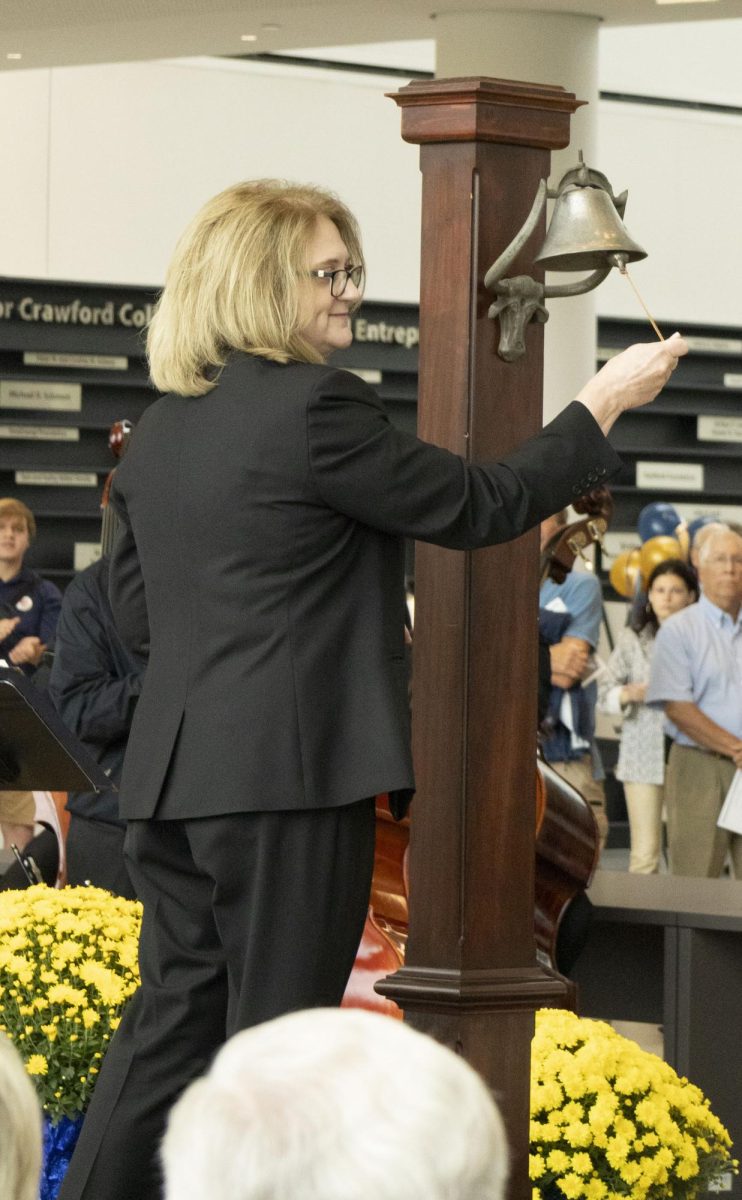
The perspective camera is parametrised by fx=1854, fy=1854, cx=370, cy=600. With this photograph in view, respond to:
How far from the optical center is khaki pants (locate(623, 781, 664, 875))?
7.17 meters

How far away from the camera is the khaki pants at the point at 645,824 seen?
7172mm

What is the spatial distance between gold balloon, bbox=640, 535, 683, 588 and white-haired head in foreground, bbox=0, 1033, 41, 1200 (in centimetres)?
772

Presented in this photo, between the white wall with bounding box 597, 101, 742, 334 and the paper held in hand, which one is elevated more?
the white wall with bounding box 597, 101, 742, 334

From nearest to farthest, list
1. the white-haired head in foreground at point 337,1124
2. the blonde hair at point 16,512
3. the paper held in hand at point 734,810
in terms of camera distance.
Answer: the white-haired head in foreground at point 337,1124 → the paper held in hand at point 734,810 → the blonde hair at point 16,512

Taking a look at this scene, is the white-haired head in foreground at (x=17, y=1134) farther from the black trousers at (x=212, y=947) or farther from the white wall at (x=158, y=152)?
the white wall at (x=158, y=152)

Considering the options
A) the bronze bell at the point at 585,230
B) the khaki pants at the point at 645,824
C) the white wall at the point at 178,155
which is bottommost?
the khaki pants at the point at 645,824

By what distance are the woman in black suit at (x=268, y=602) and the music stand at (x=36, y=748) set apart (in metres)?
0.27

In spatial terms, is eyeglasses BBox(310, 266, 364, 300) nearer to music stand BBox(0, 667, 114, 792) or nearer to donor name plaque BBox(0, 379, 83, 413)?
music stand BBox(0, 667, 114, 792)

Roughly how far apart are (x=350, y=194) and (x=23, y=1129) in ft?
31.5

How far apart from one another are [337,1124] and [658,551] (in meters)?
8.00

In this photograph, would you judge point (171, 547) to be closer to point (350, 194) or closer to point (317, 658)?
point (317, 658)

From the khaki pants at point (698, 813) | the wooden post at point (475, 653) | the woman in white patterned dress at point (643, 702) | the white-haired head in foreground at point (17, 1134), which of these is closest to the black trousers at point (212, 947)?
the wooden post at point (475, 653)

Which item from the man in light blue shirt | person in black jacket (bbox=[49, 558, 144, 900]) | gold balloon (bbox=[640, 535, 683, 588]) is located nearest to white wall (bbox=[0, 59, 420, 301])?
gold balloon (bbox=[640, 535, 683, 588])

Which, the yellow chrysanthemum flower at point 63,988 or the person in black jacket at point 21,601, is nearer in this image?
the yellow chrysanthemum flower at point 63,988
